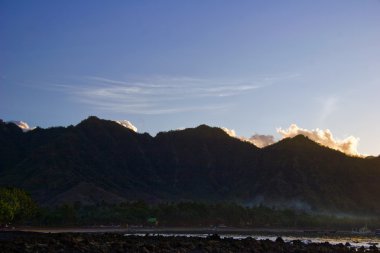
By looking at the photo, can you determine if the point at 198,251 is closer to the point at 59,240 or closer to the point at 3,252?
the point at 59,240

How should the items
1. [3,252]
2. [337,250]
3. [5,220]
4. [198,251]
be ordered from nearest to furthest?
[3,252], [198,251], [337,250], [5,220]

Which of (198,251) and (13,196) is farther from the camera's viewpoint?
(13,196)

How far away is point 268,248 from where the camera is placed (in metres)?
84.3

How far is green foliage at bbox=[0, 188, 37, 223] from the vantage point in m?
151

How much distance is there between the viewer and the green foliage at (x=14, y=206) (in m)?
151

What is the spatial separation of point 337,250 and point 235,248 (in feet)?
66.4

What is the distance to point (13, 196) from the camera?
16438 centimetres

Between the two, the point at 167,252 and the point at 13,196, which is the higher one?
the point at 13,196

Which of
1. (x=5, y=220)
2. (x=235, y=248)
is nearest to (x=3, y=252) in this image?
(x=235, y=248)

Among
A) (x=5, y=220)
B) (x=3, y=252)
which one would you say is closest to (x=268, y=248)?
(x=3, y=252)

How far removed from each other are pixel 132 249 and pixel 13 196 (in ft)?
353

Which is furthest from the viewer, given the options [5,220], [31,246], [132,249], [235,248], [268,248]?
[5,220]

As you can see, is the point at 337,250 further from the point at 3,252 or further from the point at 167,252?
the point at 3,252

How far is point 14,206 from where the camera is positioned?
159625 millimetres
